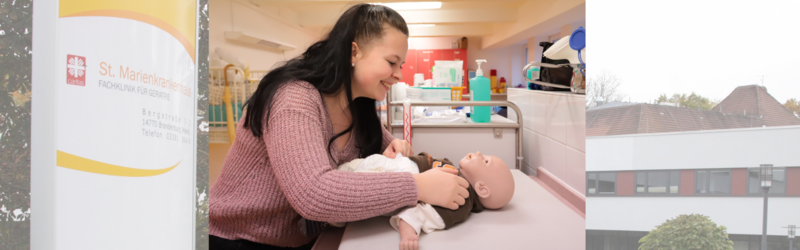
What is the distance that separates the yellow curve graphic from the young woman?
471 mm

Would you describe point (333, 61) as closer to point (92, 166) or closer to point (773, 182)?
point (92, 166)

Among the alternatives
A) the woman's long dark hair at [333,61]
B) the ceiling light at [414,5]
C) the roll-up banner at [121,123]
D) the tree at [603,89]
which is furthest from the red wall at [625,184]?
the ceiling light at [414,5]

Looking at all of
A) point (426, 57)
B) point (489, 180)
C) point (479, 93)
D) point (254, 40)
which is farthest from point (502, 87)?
point (489, 180)

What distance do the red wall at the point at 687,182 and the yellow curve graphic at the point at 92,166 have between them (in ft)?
2.25

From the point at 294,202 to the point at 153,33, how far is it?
52cm

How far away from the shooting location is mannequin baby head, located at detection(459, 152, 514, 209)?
1.23m

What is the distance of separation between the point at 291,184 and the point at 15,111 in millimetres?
568

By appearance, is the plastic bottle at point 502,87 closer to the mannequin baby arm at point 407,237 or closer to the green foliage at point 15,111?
the mannequin baby arm at point 407,237

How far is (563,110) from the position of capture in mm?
1835

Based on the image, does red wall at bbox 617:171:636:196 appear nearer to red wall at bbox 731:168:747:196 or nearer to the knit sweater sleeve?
red wall at bbox 731:168:747:196

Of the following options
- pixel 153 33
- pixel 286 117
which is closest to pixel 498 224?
pixel 286 117

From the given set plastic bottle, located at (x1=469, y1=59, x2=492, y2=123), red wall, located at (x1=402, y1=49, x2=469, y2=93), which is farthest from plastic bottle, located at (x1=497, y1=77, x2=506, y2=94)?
plastic bottle, located at (x1=469, y1=59, x2=492, y2=123)

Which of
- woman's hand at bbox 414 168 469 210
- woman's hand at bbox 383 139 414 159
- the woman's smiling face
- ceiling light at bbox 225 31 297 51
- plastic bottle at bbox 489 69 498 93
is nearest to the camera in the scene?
woman's hand at bbox 414 168 469 210

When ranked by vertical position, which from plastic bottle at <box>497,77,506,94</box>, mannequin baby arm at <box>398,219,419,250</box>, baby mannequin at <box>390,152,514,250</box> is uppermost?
plastic bottle at <box>497,77,506,94</box>
